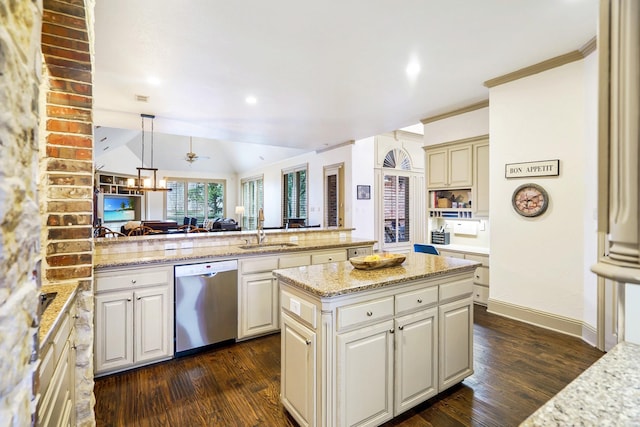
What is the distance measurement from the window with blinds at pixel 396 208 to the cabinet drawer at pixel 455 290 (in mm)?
4515

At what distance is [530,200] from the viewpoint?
3385mm

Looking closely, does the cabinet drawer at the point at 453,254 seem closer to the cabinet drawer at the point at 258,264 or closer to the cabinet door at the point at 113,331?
the cabinet drawer at the point at 258,264

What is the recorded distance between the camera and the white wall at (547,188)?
3.03 m

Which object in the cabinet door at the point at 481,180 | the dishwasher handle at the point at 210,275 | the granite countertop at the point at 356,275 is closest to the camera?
the granite countertop at the point at 356,275

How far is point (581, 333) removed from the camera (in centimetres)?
306

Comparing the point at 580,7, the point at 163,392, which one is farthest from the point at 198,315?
the point at 580,7

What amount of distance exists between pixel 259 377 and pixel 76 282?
150cm

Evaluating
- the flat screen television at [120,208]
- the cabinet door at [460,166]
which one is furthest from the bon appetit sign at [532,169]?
the flat screen television at [120,208]

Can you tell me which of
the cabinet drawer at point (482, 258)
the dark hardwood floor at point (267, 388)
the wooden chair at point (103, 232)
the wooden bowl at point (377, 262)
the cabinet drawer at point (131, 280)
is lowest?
the dark hardwood floor at point (267, 388)

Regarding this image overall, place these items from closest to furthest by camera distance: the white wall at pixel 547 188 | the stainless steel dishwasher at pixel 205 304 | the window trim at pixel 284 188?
the stainless steel dishwasher at pixel 205 304 < the white wall at pixel 547 188 < the window trim at pixel 284 188

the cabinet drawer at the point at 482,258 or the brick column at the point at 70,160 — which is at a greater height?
the brick column at the point at 70,160

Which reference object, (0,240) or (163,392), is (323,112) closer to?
(163,392)

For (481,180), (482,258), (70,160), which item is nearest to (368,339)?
(70,160)

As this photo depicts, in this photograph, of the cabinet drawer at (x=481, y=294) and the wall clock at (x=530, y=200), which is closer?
the wall clock at (x=530, y=200)
